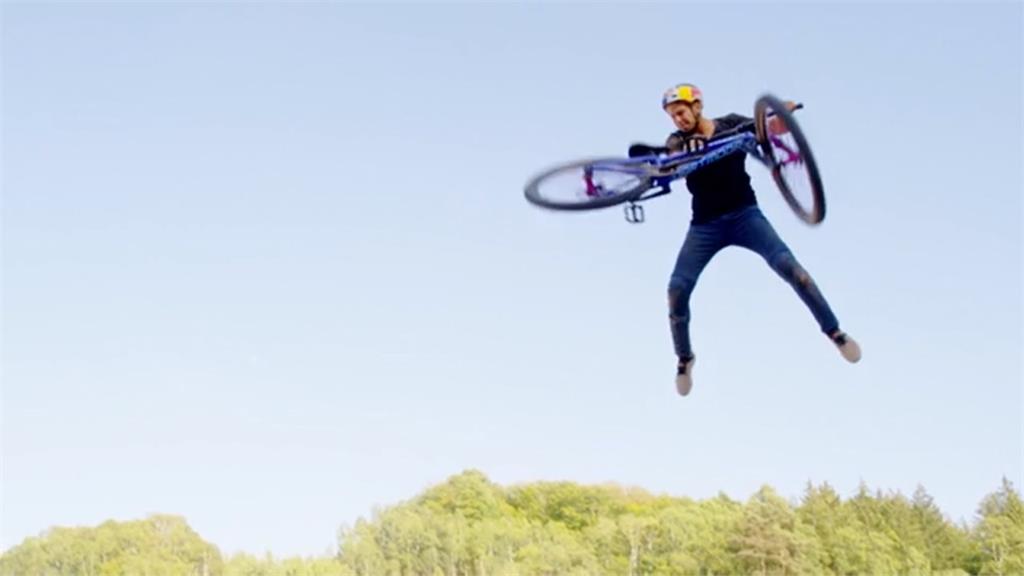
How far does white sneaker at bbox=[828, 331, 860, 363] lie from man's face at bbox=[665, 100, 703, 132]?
199 cm

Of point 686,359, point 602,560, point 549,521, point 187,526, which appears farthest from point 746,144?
point 549,521

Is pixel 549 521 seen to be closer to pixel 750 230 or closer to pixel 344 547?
pixel 344 547

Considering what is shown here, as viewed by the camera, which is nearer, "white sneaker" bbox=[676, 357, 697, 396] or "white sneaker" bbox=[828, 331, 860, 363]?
"white sneaker" bbox=[828, 331, 860, 363]

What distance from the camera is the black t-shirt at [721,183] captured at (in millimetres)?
9680

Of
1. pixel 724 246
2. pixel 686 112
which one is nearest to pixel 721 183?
pixel 724 246

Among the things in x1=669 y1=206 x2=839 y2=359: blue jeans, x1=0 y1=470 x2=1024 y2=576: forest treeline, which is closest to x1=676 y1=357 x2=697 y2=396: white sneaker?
x1=669 y1=206 x2=839 y2=359: blue jeans

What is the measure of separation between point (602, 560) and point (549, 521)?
2103cm

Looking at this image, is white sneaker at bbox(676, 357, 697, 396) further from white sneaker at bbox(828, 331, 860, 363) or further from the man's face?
the man's face

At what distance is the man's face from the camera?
31.2 feet

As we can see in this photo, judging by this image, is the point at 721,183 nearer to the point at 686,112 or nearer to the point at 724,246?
the point at 724,246

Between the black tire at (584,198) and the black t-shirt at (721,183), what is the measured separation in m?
0.41

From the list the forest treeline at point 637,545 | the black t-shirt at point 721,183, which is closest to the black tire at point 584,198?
the black t-shirt at point 721,183

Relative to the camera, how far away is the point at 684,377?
10.5 metres

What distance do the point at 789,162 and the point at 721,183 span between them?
66cm
